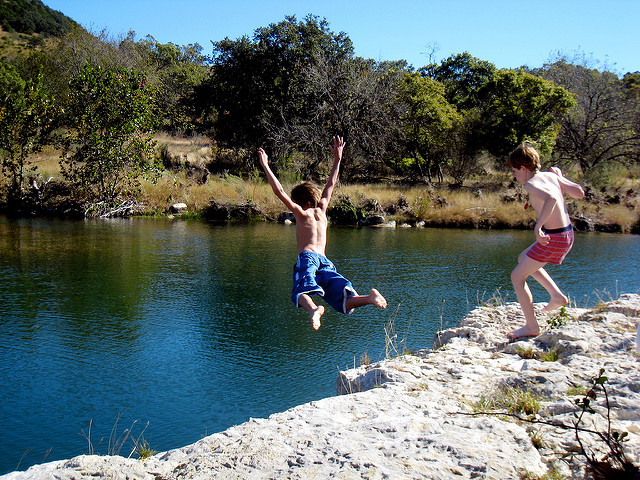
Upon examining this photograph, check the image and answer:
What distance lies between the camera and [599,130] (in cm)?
2917

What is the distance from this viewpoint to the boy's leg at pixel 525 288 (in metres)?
6.07

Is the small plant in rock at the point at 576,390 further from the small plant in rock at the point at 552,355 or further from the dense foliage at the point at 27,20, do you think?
the dense foliage at the point at 27,20

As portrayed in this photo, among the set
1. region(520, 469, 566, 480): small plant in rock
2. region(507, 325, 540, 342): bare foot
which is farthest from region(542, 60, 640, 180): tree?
region(520, 469, 566, 480): small plant in rock

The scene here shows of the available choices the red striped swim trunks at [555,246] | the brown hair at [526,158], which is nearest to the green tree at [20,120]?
the brown hair at [526,158]

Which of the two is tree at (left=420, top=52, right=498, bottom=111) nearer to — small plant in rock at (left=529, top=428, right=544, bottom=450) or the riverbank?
the riverbank

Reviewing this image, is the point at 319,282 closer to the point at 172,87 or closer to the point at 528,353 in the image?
the point at 528,353

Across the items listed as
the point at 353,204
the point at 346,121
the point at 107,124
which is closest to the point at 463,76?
the point at 346,121

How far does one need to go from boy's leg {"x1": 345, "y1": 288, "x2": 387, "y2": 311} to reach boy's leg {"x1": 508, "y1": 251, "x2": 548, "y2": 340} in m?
1.61

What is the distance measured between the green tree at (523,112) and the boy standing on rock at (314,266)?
2304cm

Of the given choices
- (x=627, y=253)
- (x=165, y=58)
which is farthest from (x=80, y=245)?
(x=165, y=58)

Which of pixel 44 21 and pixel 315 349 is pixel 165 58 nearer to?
pixel 44 21

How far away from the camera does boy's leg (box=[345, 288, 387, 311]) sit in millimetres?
5180

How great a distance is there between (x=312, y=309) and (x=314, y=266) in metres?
0.49

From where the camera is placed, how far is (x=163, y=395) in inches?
268
